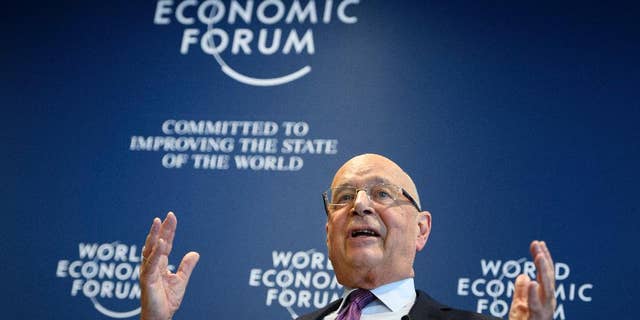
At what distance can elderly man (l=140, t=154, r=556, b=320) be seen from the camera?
8.63 feet

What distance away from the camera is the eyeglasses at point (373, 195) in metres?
2.83

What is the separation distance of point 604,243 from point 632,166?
0.34 metres

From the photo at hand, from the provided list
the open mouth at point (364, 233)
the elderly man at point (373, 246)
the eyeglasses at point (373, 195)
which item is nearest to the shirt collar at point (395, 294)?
the elderly man at point (373, 246)

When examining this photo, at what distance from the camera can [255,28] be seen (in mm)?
3812

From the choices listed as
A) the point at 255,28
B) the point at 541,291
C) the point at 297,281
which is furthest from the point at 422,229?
the point at 255,28

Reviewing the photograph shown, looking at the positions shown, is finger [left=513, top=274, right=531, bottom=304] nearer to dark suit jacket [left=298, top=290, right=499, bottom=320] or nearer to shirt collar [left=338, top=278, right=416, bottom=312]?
dark suit jacket [left=298, top=290, right=499, bottom=320]

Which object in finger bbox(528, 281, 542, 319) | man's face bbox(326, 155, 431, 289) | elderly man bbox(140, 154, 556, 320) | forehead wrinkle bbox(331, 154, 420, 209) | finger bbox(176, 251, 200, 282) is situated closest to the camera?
finger bbox(528, 281, 542, 319)

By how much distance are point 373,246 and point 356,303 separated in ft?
0.63

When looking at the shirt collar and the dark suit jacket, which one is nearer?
the dark suit jacket

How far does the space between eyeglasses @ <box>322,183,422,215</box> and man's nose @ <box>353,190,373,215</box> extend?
38 millimetres

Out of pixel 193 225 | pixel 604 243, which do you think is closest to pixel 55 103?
pixel 193 225

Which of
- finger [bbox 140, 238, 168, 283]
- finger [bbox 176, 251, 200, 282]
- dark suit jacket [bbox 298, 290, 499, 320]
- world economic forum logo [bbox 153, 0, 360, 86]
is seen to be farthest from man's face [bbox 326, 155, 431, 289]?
world economic forum logo [bbox 153, 0, 360, 86]

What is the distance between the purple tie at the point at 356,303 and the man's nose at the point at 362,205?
26 centimetres

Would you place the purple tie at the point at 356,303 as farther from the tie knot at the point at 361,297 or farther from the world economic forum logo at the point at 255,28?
the world economic forum logo at the point at 255,28
